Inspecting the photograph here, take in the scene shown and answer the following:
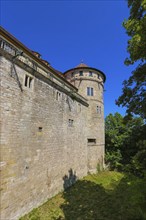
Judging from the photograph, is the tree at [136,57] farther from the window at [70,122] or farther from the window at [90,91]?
the window at [90,91]

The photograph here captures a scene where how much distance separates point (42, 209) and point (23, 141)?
4.34m

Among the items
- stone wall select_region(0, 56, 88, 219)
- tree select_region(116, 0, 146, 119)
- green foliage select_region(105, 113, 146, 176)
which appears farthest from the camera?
green foliage select_region(105, 113, 146, 176)

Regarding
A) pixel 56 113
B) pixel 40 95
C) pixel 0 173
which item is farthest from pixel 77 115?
pixel 0 173

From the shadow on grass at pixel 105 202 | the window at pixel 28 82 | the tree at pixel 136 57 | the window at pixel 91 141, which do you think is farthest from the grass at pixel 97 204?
the window at pixel 28 82

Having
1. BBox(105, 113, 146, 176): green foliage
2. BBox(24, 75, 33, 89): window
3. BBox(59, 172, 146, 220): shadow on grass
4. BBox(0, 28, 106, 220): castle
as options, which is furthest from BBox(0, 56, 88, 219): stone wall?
BBox(105, 113, 146, 176): green foliage

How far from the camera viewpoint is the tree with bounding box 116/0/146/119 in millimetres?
5566

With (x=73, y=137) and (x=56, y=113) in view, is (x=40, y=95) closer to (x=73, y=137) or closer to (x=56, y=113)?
(x=56, y=113)

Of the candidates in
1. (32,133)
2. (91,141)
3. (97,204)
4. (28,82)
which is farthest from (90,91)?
(97,204)

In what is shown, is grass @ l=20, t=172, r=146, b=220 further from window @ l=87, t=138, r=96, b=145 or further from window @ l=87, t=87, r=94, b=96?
window @ l=87, t=87, r=94, b=96

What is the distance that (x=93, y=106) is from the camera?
17828mm

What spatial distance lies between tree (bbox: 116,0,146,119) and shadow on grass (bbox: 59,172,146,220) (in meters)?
3.65

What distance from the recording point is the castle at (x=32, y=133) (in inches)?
277

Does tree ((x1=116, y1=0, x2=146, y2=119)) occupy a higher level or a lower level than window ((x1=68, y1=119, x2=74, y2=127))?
higher

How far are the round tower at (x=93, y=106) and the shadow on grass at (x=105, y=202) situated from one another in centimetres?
492
